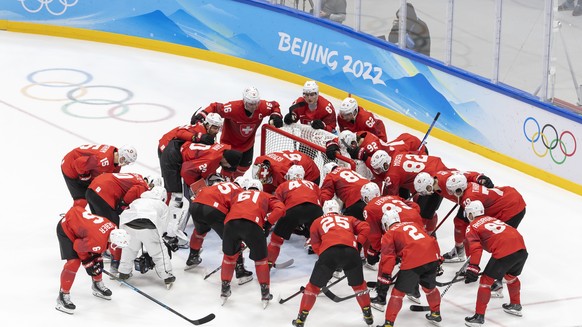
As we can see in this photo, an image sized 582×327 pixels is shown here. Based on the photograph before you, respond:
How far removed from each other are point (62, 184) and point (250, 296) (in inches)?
120

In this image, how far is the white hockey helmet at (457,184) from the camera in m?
9.55

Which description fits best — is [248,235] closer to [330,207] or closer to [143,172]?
[330,207]

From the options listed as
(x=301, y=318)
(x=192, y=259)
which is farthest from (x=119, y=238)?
(x=301, y=318)

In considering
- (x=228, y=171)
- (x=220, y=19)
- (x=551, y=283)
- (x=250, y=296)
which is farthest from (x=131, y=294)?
(x=220, y=19)

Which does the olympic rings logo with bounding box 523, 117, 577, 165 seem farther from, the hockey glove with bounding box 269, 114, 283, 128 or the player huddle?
the hockey glove with bounding box 269, 114, 283, 128

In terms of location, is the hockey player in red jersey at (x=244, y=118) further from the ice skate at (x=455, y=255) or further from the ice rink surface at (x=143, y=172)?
the ice skate at (x=455, y=255)

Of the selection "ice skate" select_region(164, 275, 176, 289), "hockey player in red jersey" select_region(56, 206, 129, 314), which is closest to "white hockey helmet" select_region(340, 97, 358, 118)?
"ice skate" select_region(164, 275, 176, 289)

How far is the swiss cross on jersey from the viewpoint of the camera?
1109 centimetres

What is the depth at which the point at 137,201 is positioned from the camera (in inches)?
361

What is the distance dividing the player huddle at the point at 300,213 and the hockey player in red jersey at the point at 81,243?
11 mm

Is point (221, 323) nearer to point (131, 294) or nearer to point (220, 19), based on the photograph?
point (131, 294)

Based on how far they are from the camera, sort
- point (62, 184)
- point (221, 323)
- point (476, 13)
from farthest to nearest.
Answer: point (476, 13) < point (62, 184) < point (221, 323)

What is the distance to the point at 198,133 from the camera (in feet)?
34.1

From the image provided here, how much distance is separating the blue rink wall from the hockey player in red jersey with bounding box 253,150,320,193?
115 inches
